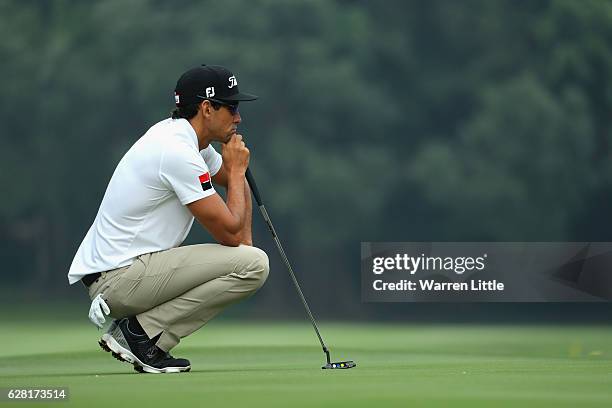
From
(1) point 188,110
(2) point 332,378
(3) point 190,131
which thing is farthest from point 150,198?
(2) point 332,378

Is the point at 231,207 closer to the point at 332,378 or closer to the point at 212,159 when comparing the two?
the point at 212,159

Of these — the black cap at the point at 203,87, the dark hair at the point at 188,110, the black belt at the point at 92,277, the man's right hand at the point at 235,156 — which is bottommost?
the black belt at the point at 92,277

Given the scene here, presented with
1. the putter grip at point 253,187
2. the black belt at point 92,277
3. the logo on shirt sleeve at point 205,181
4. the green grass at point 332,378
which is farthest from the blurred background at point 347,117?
the logo on shirt sleeve at point 205,181

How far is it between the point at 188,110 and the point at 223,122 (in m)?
0.16

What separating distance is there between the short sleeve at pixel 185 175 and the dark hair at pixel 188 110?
28 cm

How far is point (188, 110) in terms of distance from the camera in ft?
21.0

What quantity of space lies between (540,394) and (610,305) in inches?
700

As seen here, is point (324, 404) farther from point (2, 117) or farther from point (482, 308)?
point (2, 117)

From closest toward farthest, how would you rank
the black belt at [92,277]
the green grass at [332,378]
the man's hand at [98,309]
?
the green grass at [332,378]
the man's hand at [98,309]
the black belt at [92,277]

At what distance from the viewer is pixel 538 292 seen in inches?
320

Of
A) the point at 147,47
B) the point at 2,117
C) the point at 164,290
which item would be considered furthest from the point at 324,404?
the point at 2,117

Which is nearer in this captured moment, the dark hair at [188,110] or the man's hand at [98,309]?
the man's hand at [98,309]

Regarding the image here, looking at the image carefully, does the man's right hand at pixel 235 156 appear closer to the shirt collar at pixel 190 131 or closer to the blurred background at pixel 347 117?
the shirt collar at pixel 190 131

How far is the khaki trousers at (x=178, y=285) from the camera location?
624 centimetres
